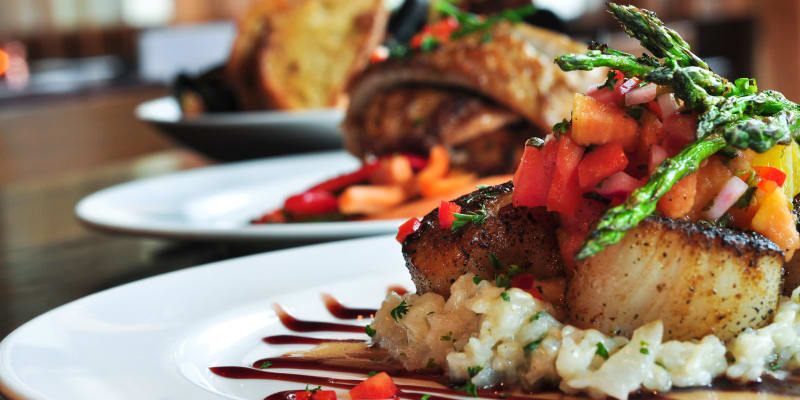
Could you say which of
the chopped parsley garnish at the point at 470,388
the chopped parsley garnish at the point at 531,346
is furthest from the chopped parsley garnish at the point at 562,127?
the chopped parsley garnish at the point at 470,388

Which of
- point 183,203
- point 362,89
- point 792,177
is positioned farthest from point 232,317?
point 362,89

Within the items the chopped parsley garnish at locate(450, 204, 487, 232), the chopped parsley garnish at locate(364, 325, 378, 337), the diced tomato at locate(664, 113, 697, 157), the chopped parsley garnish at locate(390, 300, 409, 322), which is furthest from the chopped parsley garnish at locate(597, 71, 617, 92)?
the chopped parsley garnish at locate(364, 325, 378, 337)

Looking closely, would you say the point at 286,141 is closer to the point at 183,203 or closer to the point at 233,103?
the point at 233,103

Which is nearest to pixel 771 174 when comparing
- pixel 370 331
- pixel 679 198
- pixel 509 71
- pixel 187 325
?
pixel 679 198

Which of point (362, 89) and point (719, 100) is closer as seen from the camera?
point (719, 100)

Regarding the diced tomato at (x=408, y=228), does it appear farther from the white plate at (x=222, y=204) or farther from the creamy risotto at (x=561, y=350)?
the white plate at (x=222, y=204)
